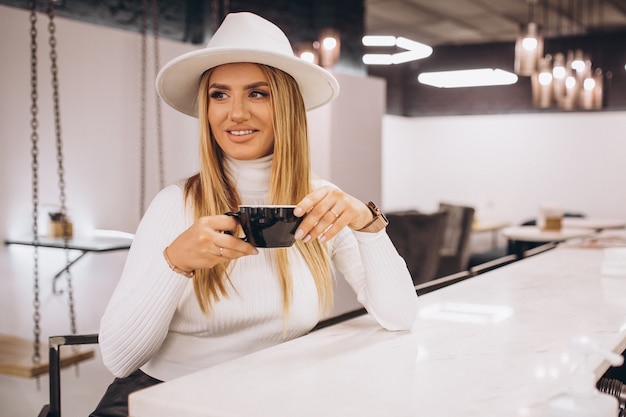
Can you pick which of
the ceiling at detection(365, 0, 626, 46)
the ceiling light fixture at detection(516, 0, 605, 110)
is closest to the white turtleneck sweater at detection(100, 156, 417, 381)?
the ceiling light fixture at detection(516, 0, 605, 110)

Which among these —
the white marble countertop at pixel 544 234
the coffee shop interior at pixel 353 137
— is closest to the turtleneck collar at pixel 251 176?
the coffee shop interior at pixel 353 137

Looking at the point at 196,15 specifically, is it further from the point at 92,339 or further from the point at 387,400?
the point at 387,400

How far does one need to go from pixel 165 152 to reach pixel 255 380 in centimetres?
351

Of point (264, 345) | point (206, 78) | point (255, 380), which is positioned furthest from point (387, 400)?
point (206, 78)

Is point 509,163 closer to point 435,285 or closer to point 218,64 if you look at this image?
point 435,285

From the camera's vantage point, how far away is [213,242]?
116 centimetres

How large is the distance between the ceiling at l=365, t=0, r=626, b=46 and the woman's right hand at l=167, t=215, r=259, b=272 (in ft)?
18.2

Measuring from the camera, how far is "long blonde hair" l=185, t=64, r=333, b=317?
5.03 feet

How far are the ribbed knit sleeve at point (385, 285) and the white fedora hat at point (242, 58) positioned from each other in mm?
440

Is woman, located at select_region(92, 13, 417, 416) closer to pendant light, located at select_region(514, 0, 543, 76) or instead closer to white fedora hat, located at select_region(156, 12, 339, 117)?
white fedora hat, located at select_region(156, 12, 339, 117)

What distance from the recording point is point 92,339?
1543mm

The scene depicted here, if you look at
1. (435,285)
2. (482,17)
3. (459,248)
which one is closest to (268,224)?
(435,285)

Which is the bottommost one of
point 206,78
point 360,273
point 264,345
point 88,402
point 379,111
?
point 88,402

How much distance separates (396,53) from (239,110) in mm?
6302
